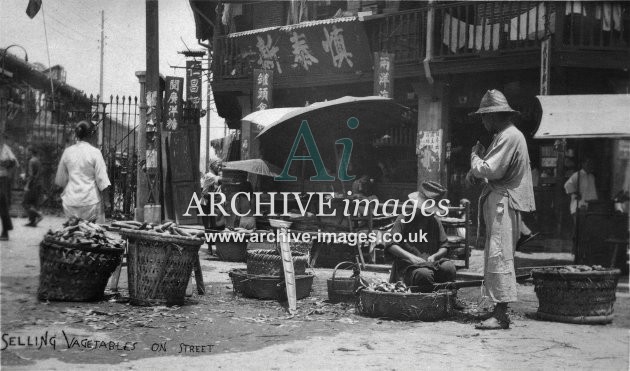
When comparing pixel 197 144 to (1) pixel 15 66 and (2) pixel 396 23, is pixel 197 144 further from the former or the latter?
(2) pixel 396 23

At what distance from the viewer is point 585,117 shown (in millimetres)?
6082

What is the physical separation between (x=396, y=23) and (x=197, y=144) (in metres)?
5.54

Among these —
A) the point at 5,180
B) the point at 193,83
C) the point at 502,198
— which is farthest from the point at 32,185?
the point at 502,198

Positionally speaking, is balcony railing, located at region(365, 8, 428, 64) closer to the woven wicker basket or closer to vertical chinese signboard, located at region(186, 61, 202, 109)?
the woven wicker basket

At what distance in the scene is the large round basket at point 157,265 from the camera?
15.0ft

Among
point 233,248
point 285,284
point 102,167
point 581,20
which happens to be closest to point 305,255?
point 285,284

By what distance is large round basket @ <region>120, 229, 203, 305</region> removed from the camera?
4.58m

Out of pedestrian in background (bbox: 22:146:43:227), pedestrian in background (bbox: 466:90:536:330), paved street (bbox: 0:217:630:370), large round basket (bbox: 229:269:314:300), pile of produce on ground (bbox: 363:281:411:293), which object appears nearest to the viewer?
paved street (bbox: 0:217:630:370)

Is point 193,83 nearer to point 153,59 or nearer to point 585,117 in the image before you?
point 153,59

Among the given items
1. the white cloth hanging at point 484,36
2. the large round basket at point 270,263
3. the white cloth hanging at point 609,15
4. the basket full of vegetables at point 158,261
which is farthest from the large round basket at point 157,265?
the white cloth hanging at point 484,36

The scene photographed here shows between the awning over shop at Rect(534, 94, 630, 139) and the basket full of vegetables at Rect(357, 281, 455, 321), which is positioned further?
the awning over shop at Rect(534, 94, 630, 139)

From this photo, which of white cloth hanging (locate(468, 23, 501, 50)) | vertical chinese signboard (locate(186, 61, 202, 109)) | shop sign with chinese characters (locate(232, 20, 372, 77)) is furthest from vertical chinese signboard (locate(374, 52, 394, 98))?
vertical chinese signboard (locate(186, 61, 202, 109))

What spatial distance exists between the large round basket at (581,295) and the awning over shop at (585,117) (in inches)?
69.2

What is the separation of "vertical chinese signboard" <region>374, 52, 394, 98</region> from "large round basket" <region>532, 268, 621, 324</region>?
457cm
